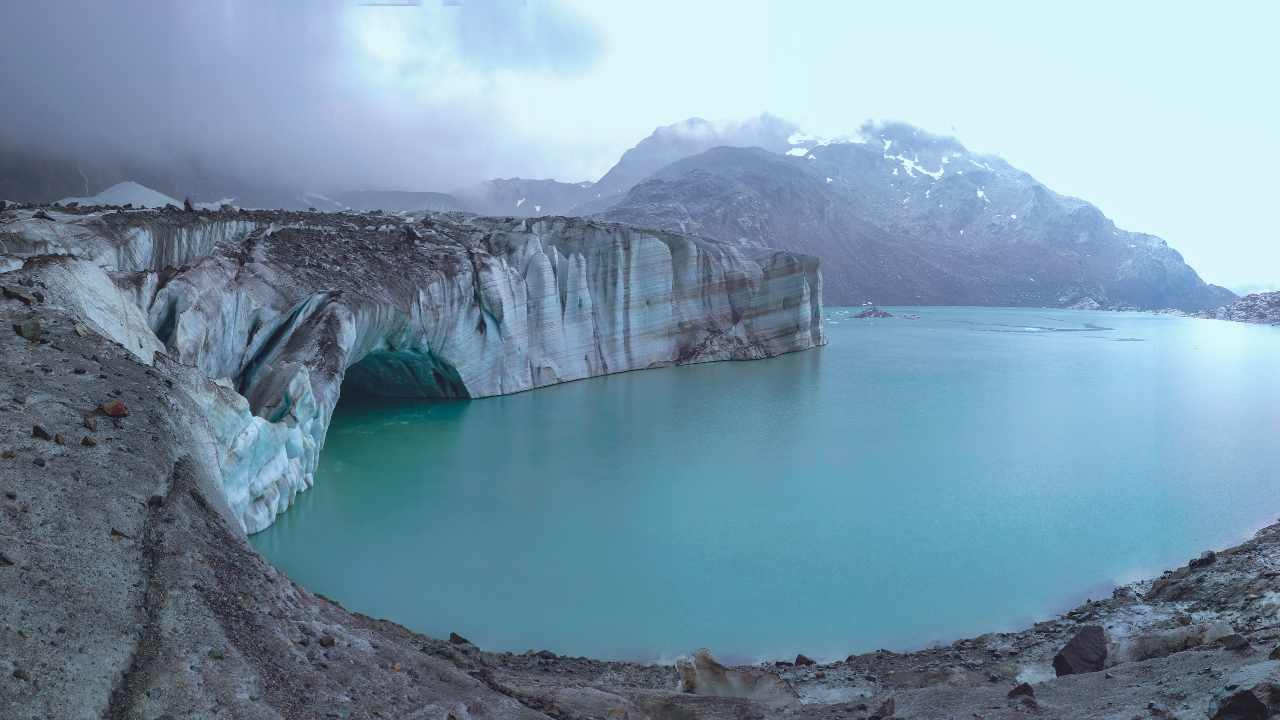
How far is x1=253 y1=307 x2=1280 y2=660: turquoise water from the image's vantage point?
7758 mm

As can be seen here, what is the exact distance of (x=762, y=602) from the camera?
313 inches

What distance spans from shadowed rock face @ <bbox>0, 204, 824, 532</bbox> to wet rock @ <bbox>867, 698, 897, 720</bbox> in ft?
21.4

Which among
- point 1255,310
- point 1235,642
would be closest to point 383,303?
point 1235,642

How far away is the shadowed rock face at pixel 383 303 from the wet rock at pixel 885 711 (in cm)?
651

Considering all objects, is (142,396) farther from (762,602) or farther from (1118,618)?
(1118,618)

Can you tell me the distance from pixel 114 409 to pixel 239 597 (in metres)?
1.67

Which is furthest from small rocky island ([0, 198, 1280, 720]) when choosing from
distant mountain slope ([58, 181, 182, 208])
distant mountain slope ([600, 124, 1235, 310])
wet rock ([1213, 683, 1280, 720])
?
distant mountain slope ([600, 124, 1235, 310])

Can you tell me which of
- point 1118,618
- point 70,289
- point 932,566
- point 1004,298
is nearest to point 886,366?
point 932,566

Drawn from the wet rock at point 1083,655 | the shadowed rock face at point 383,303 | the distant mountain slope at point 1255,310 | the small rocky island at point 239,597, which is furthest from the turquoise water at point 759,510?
the distant mountain slope at point 1255,310

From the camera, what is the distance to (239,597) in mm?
3953

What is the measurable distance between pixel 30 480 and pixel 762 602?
6.36 meters

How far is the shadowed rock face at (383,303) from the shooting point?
32.2 feet

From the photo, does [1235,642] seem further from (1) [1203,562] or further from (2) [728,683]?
(1) [1203,562]

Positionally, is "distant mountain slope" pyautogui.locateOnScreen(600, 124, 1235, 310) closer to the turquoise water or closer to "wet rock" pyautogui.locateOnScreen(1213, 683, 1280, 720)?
the turquoise water
